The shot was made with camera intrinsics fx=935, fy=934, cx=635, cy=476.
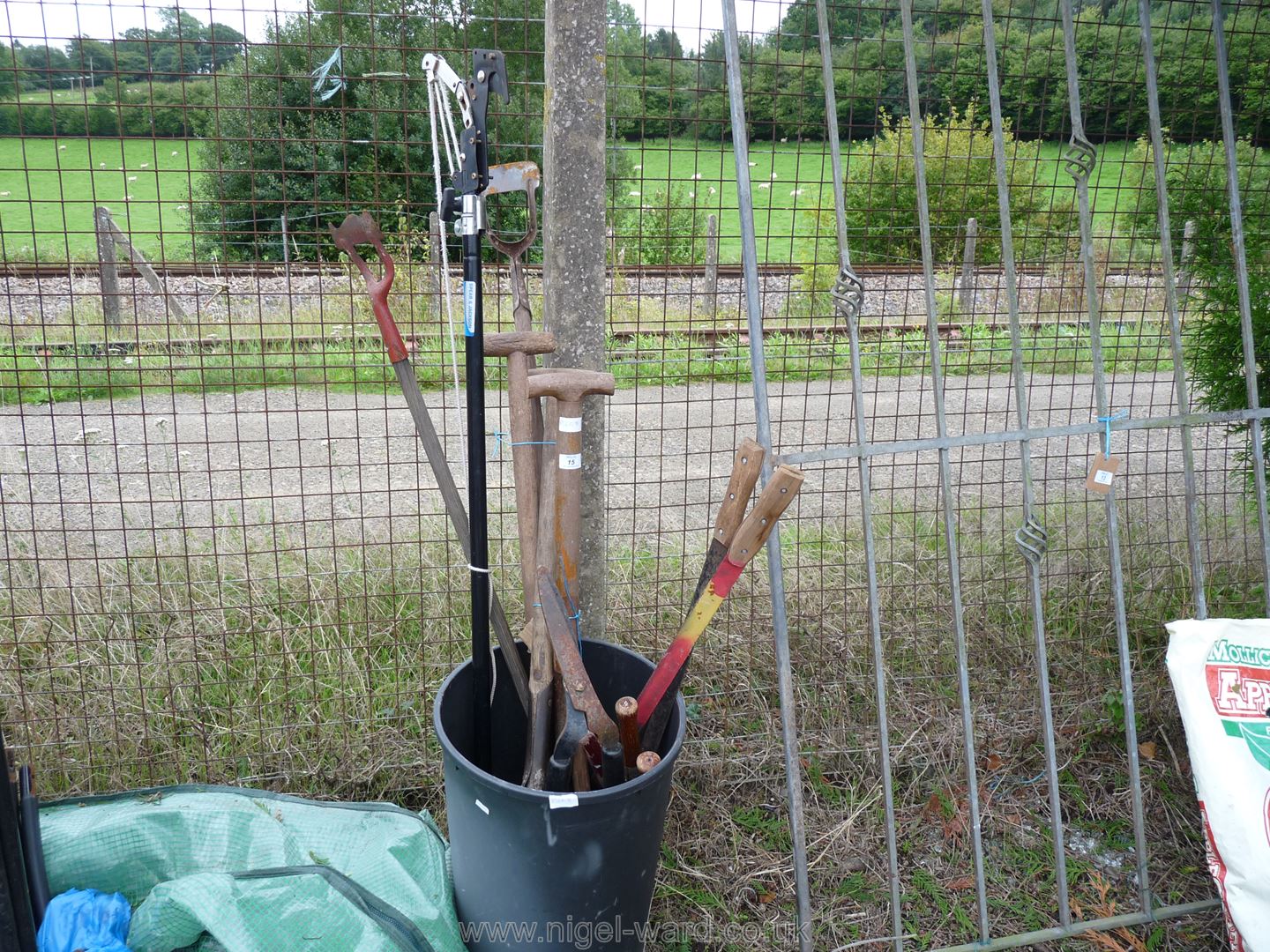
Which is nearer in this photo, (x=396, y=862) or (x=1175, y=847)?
(x=396, y=862)

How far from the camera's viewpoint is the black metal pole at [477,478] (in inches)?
79.1

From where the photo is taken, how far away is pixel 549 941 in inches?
79.0

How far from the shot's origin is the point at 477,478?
209 cm

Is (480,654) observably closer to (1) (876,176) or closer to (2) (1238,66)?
(2) (1238,66)

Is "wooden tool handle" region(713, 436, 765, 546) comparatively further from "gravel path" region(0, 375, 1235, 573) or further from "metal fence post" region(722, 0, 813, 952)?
"gravel path" region(0, 375, 1235, 573)

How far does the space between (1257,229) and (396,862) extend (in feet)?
11.9

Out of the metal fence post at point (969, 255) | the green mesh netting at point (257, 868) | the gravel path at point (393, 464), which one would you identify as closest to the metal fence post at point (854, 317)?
the green mesh netting at point (257, 868)

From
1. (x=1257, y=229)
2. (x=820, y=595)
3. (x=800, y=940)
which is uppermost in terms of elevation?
(x=1257, y=229)

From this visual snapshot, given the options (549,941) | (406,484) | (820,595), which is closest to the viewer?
(549,941)

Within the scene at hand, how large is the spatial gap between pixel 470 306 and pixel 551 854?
1160 millimetres

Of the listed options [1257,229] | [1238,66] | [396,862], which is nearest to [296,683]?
[396,862]

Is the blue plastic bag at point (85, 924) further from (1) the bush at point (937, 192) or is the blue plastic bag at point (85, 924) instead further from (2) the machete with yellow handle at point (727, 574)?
(1) the bush at point (937, 192)

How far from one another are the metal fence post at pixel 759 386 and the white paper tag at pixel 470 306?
2.11ft

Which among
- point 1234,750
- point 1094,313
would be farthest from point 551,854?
point 1094,313
